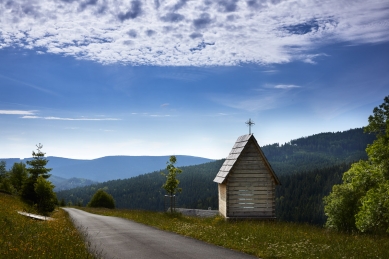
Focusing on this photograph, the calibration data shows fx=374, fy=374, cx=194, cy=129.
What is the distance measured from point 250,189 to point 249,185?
1.05 feet

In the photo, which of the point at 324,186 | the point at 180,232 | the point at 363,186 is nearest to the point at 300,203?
the point at 324,186

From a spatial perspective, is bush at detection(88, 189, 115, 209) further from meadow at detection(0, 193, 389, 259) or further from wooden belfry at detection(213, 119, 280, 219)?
meadow at detection(0, 193, 389, 259)

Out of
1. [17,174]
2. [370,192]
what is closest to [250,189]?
[370,192]

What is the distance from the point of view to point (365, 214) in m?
27.8

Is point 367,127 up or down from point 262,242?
up

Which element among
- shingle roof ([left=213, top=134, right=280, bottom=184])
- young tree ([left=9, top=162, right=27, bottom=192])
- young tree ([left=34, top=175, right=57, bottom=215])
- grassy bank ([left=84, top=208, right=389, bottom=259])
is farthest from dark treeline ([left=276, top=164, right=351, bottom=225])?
grassy bank ([left=84, top=208, right=389, bottom=259])

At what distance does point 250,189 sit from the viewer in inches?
1163

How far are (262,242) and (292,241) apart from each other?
1.24m

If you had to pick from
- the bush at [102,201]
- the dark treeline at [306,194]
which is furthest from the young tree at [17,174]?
the dark treeline at [306,194]

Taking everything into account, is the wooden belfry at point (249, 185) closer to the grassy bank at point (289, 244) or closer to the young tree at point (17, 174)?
the grassy bank at point (289, 244)

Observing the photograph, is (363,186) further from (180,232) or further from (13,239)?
(13,239)

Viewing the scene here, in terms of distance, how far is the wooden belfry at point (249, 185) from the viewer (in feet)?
96.6

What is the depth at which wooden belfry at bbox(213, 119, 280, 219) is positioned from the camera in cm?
2944

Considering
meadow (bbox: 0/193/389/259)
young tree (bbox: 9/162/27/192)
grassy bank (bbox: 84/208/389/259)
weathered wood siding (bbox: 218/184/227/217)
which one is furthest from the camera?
young tree (bbox: 9/162/27/192)
